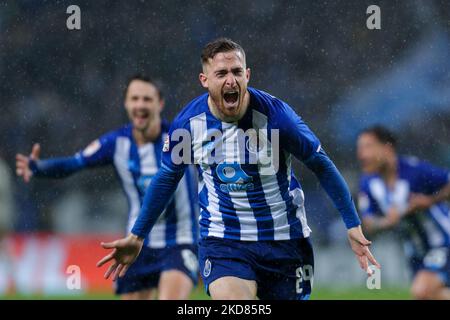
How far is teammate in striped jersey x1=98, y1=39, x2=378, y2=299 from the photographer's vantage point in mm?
4691

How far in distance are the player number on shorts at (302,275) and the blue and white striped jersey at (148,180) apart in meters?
1.84

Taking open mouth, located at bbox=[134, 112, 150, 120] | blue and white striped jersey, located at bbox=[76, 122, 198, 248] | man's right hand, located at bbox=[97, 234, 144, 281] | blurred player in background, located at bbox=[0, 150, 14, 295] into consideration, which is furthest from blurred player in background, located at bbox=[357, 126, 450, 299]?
blurred player in background, located at bbox=[0, 150, 14, 295]

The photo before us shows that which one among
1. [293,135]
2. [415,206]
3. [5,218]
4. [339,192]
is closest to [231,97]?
[293,135]

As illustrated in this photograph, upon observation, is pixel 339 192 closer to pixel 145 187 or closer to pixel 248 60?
pixel 145 187

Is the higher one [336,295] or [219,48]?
[219,48]

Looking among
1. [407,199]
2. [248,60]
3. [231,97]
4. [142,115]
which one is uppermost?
[248,60]

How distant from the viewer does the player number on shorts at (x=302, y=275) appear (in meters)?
4.88

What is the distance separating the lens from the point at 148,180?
6730 mm

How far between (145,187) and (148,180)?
6cm

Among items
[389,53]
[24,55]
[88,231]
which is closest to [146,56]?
[24,55]

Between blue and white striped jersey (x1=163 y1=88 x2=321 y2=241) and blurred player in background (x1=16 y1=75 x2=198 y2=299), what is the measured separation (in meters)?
1.72

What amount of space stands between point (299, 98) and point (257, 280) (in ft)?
20.4

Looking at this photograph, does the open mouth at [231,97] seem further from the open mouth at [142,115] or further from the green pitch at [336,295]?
the green pitch at [336,295]

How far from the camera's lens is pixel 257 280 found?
473 cm
